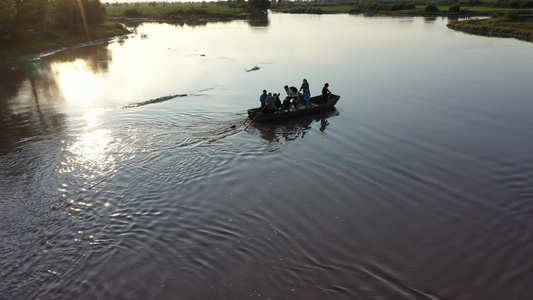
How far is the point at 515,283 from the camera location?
934cm

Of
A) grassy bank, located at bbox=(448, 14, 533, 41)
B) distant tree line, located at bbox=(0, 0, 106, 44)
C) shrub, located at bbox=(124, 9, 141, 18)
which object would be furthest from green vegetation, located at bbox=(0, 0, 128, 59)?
grassy bank, located at bbox=(448, 14, 533, 41)

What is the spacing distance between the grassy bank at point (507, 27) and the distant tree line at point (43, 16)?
74.3 metres

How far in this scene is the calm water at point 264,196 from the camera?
9.57 meters

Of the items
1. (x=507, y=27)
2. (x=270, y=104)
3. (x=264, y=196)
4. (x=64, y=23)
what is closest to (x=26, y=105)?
(x=270, y=104)

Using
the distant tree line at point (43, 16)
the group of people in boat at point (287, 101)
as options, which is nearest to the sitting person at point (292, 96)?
the group of people in boat at point (287, 101)

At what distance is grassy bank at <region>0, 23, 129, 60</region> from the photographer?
4525 centimetres

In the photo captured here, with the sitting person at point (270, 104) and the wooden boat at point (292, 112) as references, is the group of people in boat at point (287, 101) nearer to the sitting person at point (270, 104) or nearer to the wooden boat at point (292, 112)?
the sitting person at point (270, 104)

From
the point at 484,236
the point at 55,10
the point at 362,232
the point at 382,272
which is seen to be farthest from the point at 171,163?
the point at 55,10

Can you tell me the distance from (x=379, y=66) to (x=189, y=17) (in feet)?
324

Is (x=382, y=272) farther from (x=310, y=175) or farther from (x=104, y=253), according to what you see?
(x=104, y=253)

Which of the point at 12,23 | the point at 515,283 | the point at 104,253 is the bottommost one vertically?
the point at 515,283

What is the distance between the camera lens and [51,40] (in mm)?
54812

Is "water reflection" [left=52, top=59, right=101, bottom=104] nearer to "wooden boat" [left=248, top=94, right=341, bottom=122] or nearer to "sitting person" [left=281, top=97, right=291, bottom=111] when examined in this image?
"wooden boat" [left=248, top=94, right=341, bottom=122]

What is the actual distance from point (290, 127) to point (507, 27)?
210 feet
